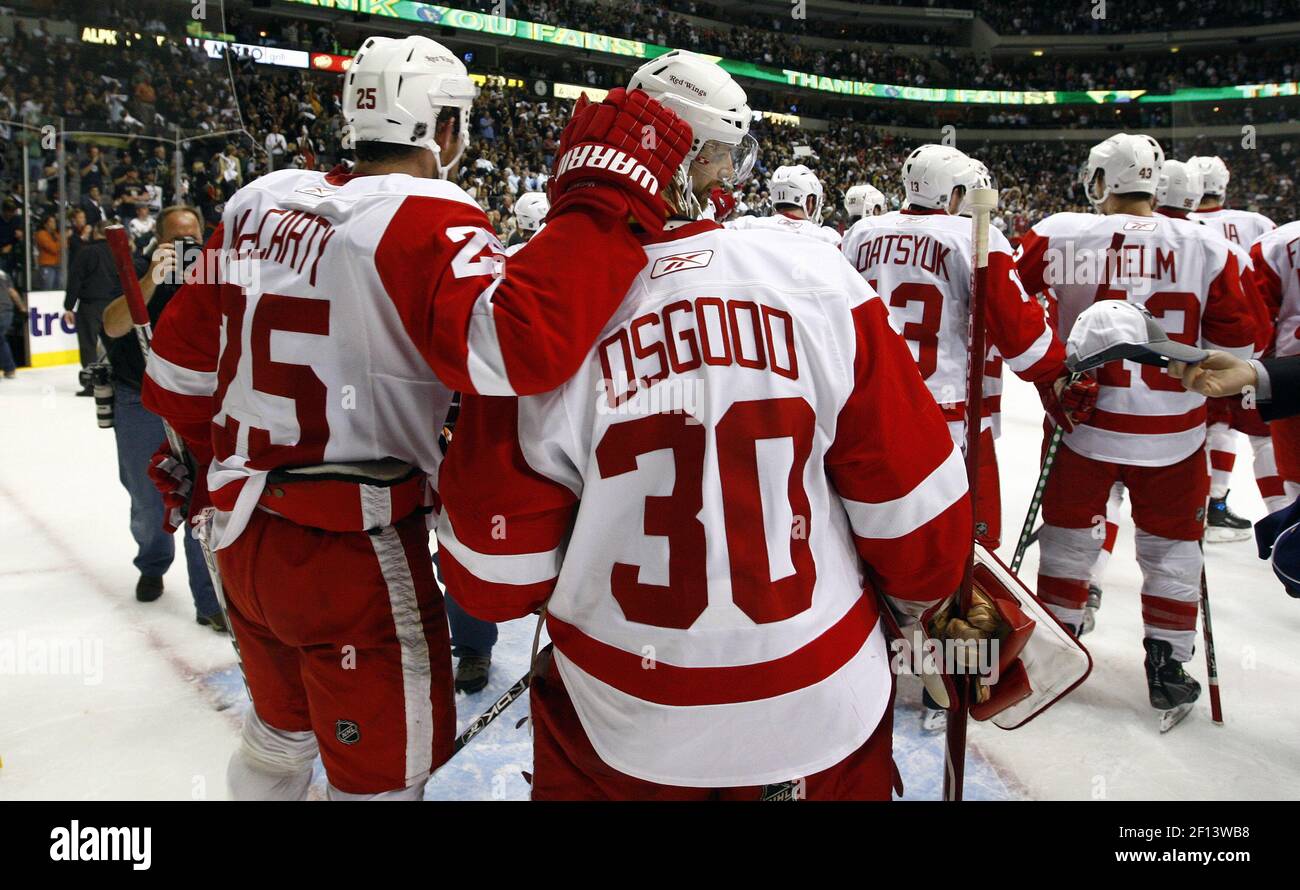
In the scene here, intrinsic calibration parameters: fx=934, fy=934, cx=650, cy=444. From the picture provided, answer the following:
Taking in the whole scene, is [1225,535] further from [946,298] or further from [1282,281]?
[946,298]

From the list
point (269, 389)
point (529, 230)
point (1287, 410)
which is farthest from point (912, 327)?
point (529, 230)

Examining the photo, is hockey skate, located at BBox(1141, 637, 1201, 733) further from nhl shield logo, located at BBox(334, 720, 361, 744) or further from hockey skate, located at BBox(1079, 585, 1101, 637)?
nhl shield logo, located at BBox(334, 720, 361, 744)

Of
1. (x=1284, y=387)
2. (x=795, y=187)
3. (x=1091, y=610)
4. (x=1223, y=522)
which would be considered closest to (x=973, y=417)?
(x=1284, y=387)

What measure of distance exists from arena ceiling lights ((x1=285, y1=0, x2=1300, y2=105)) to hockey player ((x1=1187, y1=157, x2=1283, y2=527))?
1530cm

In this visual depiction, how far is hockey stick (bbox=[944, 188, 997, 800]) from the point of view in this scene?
4.85 feet

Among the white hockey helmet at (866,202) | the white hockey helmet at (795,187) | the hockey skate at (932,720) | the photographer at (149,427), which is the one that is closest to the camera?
the hockey skate at (932,720)

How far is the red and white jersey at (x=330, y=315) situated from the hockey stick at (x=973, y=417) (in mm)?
764

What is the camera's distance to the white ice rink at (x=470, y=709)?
2.68 meters

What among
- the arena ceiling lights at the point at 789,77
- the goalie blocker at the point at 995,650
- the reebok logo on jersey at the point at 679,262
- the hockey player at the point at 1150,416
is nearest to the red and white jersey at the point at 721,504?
the reebok logo on jersey at the point at 679,262

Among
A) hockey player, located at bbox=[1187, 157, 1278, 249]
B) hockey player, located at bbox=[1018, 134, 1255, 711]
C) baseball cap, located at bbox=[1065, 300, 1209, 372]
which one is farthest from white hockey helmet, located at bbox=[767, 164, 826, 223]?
baseball cap, located at bbox=[1065, 300, 1209, 372]

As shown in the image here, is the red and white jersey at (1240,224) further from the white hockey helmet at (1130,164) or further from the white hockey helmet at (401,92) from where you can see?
the white hockey helmet at (401,92)

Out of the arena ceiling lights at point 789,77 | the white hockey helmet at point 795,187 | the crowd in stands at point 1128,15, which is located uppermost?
the crowd in stands at point 1128,15

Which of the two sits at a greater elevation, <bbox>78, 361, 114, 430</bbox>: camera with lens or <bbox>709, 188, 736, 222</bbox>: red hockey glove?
<bbox>709, 188, 736, 222</bbox>: red hockey glove
